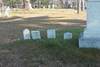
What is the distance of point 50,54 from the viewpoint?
8.62 m

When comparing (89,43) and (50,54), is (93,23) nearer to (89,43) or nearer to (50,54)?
(89,43)

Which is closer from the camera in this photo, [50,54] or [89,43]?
[50,54]

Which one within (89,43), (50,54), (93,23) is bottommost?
(50,54)

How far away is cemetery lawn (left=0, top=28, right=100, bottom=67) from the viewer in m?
8.04

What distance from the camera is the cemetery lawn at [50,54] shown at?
8039mm

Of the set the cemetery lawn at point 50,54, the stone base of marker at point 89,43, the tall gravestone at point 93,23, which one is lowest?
the cemetery lawn at point 50,54

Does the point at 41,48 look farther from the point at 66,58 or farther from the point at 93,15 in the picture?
the point at 93,15

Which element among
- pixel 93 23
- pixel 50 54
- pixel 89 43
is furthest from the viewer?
pixel 93 23

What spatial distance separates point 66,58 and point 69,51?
437mm

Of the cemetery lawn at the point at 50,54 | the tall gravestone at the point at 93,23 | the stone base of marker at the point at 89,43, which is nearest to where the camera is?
the cemetery lawn at the point at 50,54

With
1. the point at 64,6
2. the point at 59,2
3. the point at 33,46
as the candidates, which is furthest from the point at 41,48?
the point at 59,2

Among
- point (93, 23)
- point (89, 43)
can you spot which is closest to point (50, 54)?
point (89, 43)

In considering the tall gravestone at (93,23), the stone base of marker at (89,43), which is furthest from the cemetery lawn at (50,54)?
the tall gravestone at (93,23)

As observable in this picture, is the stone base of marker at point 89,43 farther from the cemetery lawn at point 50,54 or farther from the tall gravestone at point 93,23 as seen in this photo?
the cemetery lawn at point 50,54
